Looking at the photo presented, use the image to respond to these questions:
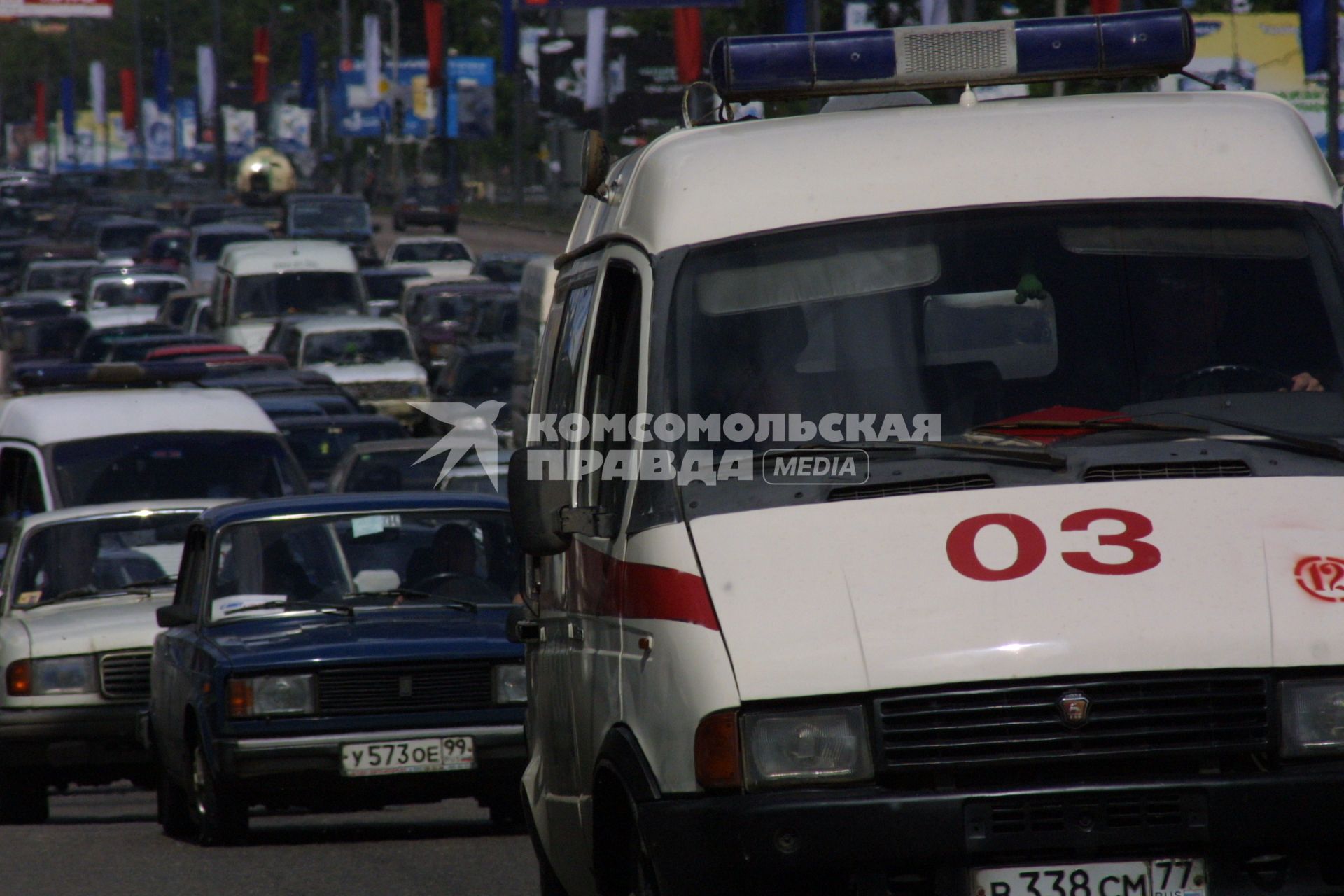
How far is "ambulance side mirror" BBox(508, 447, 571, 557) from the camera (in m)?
5.64

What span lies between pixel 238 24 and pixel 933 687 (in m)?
127

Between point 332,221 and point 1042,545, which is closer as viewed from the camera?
point 1042,545

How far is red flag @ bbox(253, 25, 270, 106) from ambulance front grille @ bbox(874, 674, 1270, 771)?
276ft

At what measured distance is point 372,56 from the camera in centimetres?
7844

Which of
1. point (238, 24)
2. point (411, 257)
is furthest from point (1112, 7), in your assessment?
point (238, 24)

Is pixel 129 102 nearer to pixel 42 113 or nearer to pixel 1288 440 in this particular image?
pixel 42 113

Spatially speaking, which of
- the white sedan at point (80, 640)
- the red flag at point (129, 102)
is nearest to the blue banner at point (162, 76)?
the red flag at point (129, 102)

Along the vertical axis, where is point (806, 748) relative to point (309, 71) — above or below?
above

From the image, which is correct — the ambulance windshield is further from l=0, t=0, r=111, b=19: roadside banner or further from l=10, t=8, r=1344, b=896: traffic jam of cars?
l=0, t=0, r=111, b=19: roadside banner

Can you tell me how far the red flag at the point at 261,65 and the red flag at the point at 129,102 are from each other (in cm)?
2391

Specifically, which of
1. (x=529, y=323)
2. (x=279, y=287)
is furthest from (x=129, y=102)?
(x=529, y=323)

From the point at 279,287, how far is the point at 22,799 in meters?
23.5

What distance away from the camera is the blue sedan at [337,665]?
1012 cm

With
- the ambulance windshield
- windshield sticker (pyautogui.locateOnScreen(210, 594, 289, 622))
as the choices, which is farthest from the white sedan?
the ambulance windshield
